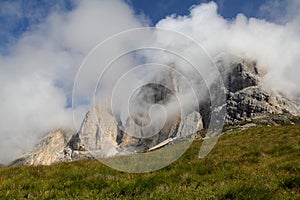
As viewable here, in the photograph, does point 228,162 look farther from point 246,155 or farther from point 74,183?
point 74,183

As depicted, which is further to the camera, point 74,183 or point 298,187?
point 74,183

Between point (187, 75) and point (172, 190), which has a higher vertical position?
point (187, 75)

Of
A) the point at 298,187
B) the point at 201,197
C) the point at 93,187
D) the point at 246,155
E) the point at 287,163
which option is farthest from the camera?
the point at 246,155

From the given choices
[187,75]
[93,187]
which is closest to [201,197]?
[93,187]

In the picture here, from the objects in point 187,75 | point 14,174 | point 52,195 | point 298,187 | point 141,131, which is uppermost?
point 187,75

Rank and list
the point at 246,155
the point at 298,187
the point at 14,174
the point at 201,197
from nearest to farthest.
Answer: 1. the point at 201,197
2. the point at 298,187
3. the point at 14,174
4. the point at 246,155

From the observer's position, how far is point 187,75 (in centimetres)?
1488

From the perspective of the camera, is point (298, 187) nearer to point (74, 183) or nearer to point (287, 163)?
point (287, 163)

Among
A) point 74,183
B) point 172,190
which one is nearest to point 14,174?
point 74,183

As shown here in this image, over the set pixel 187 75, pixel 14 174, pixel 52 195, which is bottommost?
pixel 52 195

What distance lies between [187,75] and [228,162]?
420cm

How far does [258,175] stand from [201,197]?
304cm

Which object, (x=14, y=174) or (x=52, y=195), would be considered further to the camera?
(x=14, y=174)

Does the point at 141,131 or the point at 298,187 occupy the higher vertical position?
the point at 141,131
